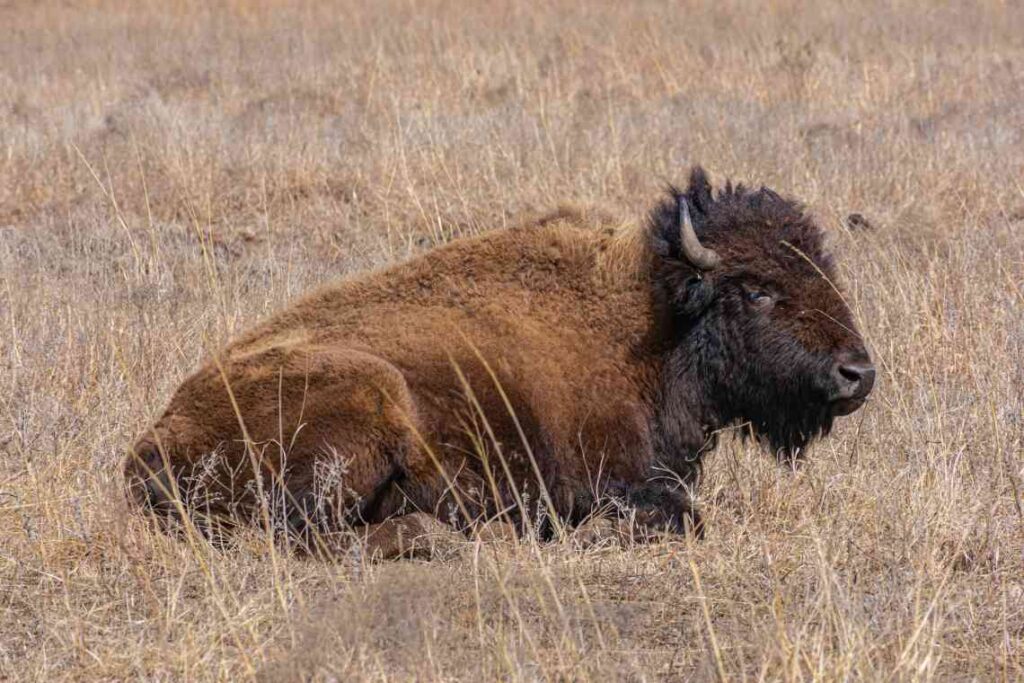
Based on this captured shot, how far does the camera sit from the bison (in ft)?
16.0

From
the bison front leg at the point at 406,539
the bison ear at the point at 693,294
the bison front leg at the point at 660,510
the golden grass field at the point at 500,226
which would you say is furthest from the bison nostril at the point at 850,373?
the bison front leg at the point at 406,539

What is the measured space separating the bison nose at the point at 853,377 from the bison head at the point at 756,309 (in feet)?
0.10

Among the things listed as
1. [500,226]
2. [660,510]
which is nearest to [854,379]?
[660,510]

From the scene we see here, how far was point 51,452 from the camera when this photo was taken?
5.44 metres

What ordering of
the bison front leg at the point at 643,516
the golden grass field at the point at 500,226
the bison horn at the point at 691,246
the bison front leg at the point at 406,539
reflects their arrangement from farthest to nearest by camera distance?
the bison horn at the point at 691,246
the bison front leg at the point at 643,516
the bison front leg at the point at 406,539
the golden grass field at the point at 500,226

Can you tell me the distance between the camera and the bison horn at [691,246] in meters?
5.16

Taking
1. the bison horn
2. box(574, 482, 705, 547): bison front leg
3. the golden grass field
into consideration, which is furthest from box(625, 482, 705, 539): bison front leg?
the bison horn

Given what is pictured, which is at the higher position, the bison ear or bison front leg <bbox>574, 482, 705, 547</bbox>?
the bison ear

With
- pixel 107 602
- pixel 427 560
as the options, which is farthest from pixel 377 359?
pixel 107 602

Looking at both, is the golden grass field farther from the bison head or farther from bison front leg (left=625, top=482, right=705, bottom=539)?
the bison head

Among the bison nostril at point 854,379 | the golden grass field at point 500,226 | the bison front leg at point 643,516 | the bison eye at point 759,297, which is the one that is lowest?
the bison front leg at point 643,516

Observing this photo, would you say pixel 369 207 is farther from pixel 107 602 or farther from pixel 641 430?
pixel 107 602

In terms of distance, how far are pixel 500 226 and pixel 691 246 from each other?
12.5 feet

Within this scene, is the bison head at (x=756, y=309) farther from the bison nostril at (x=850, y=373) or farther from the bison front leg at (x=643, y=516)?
the bison front leg at (x=643, y=516)
